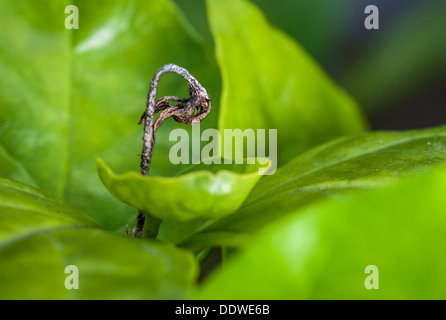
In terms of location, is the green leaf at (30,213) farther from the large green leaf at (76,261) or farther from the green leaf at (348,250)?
the green leaf at (348,250)

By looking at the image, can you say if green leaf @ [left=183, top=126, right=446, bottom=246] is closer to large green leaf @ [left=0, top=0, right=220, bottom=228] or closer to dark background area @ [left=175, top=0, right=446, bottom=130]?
large green leaf @ [left=0, top=0, right=220, bottom=228]

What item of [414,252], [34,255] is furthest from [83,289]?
[414,252]

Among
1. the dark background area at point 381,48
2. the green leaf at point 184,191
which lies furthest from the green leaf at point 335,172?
the dark background area at point 381,48

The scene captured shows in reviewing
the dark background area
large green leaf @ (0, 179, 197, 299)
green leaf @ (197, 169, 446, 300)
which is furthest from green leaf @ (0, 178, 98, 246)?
the dark background area

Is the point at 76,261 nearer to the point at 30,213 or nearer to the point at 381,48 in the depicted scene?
the point at 30,213

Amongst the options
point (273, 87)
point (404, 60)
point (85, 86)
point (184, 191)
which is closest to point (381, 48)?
point (404, 60)

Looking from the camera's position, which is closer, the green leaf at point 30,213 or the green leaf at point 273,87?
the green leaf at point 30,213

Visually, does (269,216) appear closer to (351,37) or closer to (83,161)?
(83,161)
